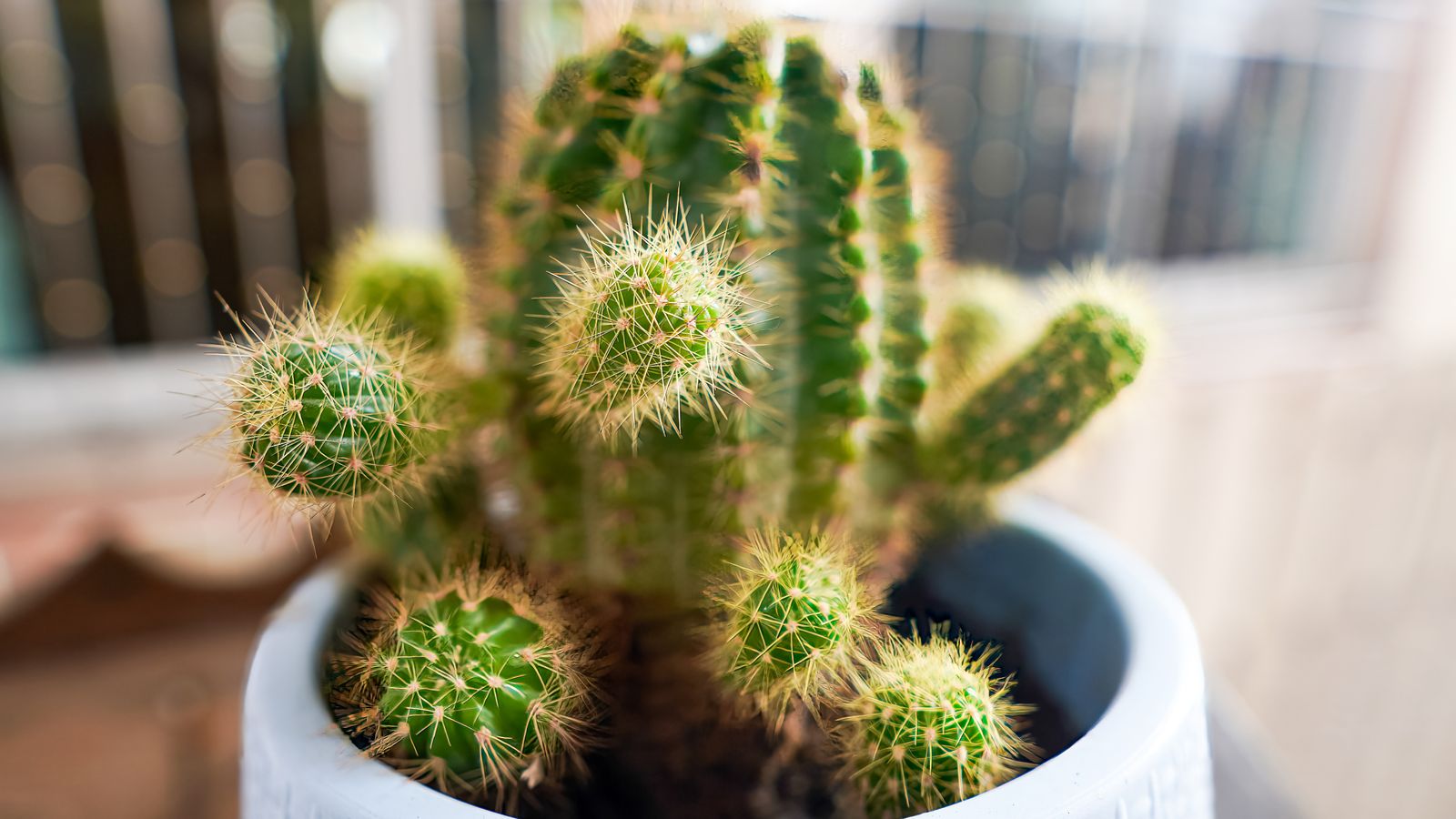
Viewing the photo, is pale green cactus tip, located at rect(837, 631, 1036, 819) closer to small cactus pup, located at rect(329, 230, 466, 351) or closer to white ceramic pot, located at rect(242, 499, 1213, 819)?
white ceramic pot, located at rect(242, 499, 1213, 819)

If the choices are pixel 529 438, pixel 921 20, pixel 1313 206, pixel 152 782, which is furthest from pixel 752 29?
pixel 1313 206

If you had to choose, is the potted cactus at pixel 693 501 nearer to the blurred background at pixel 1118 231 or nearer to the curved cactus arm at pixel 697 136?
the curved cactus arm at pixel 697 136

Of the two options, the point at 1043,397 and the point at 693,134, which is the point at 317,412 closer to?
the point at 693,134

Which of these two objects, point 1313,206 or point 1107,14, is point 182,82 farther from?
point 1313,206

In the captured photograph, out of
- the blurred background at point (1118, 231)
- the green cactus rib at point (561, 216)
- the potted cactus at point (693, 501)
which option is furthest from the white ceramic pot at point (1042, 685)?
the blurred background at point (1118, 231)

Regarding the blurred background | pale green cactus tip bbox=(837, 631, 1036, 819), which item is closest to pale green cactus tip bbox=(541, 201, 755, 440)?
pale green cactus tip bbox=(837, 631, 1036, 819)

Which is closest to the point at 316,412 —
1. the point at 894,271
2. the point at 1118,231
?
the point at 894,271
